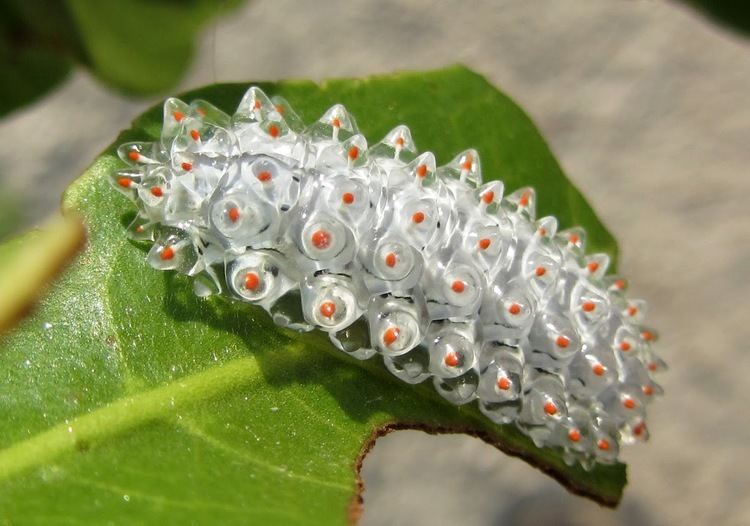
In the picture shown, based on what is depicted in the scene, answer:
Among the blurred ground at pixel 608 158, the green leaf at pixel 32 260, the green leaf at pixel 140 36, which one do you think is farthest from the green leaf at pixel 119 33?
the blurred ground at pixel 608 158

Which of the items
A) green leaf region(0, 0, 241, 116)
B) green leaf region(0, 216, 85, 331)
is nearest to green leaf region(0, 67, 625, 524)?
green leaf region(0, 216, 85, 331)

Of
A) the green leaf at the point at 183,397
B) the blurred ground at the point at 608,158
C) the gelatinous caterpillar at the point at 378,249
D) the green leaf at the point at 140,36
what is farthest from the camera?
the blurred ground at the point at 608,158

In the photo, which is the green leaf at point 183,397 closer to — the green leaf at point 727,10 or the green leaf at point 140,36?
the green leaf at point 140,36

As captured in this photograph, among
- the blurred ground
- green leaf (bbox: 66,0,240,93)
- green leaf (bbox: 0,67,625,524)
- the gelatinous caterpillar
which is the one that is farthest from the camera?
the blurred ground

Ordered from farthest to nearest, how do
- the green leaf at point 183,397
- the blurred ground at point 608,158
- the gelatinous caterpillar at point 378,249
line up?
the blurred ground at point 608,158 < the gelatinous caterpillar at point 378,249 < the green leaf at point 183,397

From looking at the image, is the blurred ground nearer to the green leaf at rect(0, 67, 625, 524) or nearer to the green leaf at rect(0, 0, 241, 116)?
the green leaf at rect(0, 67, 625, 524)

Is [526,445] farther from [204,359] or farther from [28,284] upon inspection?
[28,284]

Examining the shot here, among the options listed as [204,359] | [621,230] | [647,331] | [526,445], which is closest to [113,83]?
[204,359]
